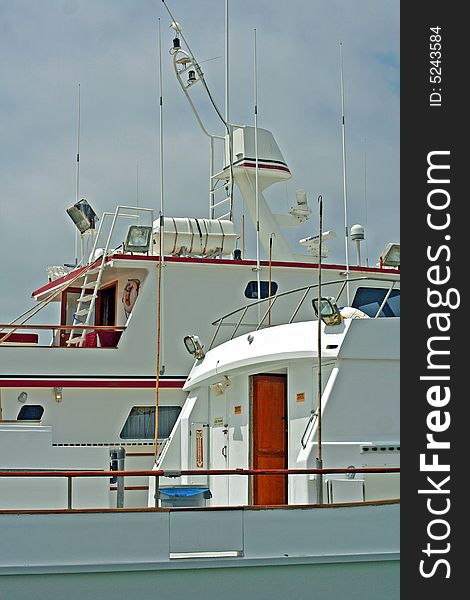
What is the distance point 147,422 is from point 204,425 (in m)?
1.62

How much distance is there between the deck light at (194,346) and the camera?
13531mm

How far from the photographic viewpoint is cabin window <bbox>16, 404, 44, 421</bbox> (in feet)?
46.1

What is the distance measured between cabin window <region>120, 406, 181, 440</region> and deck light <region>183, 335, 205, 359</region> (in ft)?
3.98

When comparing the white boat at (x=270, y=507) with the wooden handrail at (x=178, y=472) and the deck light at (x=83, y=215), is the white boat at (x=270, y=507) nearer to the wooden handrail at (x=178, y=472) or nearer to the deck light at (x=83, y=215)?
the wooden handrail at (x=178, y=472)

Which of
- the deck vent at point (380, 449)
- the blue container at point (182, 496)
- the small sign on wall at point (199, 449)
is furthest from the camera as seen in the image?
the small sign on wall at point (199, 449)

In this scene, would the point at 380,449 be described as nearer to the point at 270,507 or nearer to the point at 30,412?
the point at 270,507

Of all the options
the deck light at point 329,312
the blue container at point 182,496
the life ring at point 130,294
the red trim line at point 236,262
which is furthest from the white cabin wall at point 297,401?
the life ring at point 130,294

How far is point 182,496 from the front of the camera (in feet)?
31.0

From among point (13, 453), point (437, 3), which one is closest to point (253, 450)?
point (13, 453)

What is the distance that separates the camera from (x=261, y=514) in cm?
924

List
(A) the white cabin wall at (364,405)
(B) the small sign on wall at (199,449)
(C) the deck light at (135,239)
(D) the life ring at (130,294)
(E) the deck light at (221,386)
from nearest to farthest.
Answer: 1. (A) the white cabin wall at (364,405)
2. (E) the deck light at (221,386)
3. (B) the small sign on wall at (199,449)
4. (C) the deck light at (135,239)
5. (D) the life ring at (130,294)

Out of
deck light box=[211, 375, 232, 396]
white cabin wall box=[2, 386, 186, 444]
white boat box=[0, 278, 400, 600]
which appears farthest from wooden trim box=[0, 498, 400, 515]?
white cabin wall box=[2, 386, 186, 444]

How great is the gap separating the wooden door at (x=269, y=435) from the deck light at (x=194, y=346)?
1975mm

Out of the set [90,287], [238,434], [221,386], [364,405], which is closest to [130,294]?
[90,287]
